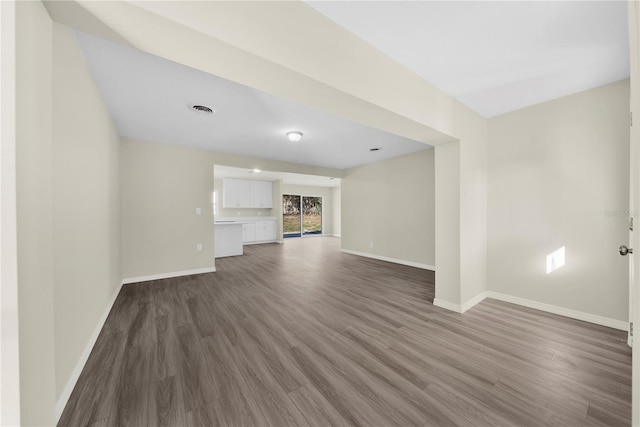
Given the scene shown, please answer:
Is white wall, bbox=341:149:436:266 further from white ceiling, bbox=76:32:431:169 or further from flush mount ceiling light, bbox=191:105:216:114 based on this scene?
flush mount ceiling light, bbox=191:105:216:114

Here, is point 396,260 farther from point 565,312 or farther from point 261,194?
point 261,194

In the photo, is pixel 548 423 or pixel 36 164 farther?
pixel 548 423

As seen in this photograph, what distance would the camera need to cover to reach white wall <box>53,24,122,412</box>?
1.32 meters

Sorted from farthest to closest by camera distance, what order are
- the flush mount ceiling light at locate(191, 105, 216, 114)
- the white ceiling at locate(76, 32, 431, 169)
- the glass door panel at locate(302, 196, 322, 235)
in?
1. the glass door panel at locate(302, 196, 322, 235)
2. the flush mount ceiling light at locate(191, 105, 216, 114)
3. the white ceiling at locate(76, 32, 431, 169)

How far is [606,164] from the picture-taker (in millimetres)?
2146

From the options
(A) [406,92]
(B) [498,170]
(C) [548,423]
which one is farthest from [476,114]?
(C) [548,423]

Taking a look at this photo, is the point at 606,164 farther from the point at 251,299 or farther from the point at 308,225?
the point at 308,225

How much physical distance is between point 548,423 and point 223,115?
3.66m

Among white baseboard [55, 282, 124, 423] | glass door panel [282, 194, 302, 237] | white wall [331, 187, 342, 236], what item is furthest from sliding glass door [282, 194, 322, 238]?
white baseboard [55, 282, 124, 423]

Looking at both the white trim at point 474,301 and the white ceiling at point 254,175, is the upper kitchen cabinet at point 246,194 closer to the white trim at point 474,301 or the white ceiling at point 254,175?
the white ceiling at point 254,175

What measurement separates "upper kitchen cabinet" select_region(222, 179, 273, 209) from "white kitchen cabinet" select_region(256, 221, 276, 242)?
0.65m

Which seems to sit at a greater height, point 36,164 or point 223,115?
point 223,115

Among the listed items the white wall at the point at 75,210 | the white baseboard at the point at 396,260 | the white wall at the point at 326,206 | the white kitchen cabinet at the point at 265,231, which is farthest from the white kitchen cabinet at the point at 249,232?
the white wall at the point at 75,210

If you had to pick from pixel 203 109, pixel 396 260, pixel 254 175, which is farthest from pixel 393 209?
pixel 254 175
